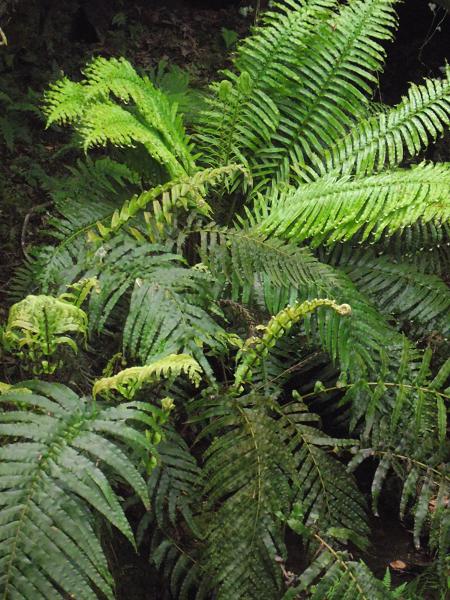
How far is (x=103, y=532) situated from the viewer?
7.93 feet

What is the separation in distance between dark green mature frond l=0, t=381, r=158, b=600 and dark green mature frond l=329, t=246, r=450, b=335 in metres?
1.60

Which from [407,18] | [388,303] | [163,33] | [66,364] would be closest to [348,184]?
[388,303]

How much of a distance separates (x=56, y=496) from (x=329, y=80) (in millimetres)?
2664

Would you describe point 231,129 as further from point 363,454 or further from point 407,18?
point 407,18

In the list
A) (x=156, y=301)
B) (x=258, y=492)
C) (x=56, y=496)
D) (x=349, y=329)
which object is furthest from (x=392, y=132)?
(x=56, y=496)

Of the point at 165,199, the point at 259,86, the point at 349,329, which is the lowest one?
the point at 349,329

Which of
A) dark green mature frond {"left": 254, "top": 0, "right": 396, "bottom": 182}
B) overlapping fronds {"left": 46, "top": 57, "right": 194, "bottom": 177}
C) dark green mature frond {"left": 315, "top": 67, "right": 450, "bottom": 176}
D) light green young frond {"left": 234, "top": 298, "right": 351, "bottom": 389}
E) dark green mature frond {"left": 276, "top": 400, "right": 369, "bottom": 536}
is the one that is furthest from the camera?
dark green mature frond {"left": 254, "top": 0, "right": 396, "bottom": 182}

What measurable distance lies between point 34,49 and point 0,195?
4.19 feet

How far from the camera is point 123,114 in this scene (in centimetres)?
301

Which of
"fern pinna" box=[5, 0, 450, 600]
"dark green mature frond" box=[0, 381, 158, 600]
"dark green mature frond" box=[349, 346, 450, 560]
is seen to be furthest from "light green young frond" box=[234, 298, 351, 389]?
"dark green mature frond" box=[0, 381, 158, 600]

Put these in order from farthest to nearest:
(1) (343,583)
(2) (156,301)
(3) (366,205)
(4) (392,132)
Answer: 1. (4) (392,132)
2. (3) (366,205)
3. (2) (156,301)
4. (1) (343,583)

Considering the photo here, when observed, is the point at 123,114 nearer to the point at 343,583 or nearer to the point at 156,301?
the point at 156,301

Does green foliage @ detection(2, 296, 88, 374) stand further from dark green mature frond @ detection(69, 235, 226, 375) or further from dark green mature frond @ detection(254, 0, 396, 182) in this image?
dark green mature frond @ detection(254, 0, 396, 182)

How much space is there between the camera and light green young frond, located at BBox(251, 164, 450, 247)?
291cm
